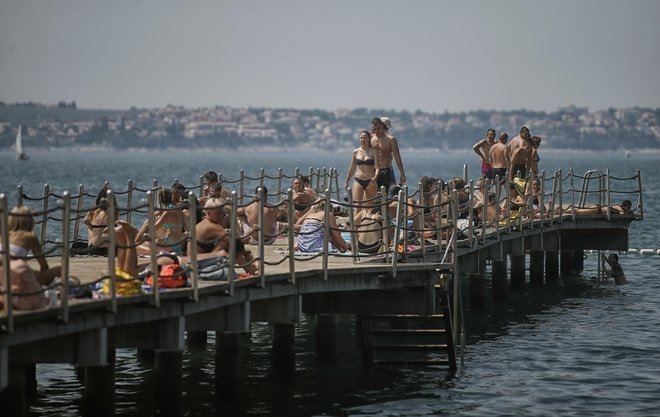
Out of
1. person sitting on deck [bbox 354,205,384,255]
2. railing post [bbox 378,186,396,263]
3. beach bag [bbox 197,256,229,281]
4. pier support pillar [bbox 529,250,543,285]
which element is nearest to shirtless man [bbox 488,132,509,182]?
pier support pillar [bbox 529,250,543,285]

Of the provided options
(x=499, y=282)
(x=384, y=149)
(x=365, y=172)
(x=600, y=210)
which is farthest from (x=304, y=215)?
(x=600, y=210)

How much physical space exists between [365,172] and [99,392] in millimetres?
10012

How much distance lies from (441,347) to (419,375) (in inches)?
21.2

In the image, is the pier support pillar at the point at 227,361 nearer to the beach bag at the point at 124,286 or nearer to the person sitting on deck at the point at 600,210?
the beach bag at the point at 124,286

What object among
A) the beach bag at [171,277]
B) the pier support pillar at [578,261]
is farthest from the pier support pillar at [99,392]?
the pier support pillar at [578,261]

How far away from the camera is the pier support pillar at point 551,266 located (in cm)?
3612

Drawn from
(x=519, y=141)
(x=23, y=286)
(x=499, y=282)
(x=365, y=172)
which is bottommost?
(x=499, y=282)

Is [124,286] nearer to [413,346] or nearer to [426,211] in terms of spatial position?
[413,346]

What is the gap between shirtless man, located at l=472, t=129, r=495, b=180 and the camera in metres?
33.3

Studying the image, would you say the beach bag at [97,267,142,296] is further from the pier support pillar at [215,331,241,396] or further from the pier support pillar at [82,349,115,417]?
the pier support pillar at [215,331,241,396]

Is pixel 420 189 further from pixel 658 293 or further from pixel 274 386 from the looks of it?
pixel 658 293

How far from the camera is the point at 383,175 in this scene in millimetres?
25406

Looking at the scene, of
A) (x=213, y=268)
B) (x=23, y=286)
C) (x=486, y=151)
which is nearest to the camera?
(x=23, y=286)

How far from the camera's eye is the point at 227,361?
62.5ft
